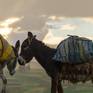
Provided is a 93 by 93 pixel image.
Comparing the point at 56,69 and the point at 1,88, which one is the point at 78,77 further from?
the point at 1,88

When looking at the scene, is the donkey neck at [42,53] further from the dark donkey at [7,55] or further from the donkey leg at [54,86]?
the dark donkey at [7,55]

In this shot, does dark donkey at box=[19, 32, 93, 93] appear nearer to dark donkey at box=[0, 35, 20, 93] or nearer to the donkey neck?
the donkey neck

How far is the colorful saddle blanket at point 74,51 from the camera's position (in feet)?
70.2

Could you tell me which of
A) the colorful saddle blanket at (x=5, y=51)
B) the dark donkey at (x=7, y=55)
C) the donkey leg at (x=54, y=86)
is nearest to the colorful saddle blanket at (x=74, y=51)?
the donkey leg at (x=54, y=86)

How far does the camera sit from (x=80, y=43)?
21516 millimetres

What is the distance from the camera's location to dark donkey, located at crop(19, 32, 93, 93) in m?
21.3

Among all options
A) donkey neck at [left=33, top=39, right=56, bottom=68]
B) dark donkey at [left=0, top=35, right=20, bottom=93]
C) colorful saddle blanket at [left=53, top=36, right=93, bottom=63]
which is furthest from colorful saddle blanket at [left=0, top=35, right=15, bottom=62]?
colorful saddle blanket at [left=53, top=36, right=93, bottom=63]

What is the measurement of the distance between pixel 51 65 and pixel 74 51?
120cm

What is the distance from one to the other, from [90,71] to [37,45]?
2.65 meters

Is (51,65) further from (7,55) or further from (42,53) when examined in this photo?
(7,55)

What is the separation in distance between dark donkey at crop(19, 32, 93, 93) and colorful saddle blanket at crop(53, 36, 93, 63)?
0.29 meters

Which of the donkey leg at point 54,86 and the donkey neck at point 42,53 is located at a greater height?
the donkey neck at point 42,53

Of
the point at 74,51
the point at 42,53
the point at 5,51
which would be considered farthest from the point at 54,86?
the point at 5,51

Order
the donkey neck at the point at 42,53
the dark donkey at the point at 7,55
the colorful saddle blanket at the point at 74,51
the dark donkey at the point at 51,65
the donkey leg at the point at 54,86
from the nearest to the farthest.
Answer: the donkey leg at the point at 54,86
the dark donkey at the point at 51,65
the colorful saddle blanket at the point at 74,51
the donkey neck at the point at 42,53
the dark donkey at the point at 7,55
